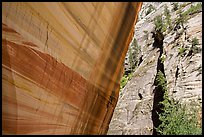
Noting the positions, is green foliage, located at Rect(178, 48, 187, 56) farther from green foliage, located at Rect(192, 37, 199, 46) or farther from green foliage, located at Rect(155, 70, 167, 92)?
green foliage, located at Rect(155, 70, 167, 92)

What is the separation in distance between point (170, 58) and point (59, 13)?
1187cm

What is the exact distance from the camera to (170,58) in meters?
12.6

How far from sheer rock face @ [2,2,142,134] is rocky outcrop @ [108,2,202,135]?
865 cm

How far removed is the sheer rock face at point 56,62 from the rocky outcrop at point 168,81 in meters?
8.65

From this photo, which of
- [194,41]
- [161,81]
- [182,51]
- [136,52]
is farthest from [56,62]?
[136,52]

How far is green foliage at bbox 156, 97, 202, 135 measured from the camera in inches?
343

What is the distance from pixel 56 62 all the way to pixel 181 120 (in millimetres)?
8707

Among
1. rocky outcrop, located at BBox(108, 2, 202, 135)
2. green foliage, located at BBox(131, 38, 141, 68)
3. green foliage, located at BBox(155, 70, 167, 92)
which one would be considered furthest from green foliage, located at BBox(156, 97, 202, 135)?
green foliage, located at BBox(131, 38, 141, 68)

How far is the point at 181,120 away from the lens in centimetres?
927

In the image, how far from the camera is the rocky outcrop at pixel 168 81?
10680mm

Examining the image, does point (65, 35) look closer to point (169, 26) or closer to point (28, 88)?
point (28, 88)

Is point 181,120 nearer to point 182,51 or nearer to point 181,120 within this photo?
point 181,120

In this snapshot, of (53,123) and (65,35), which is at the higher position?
(65,35)

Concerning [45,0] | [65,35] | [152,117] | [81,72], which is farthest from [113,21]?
[152,117]
